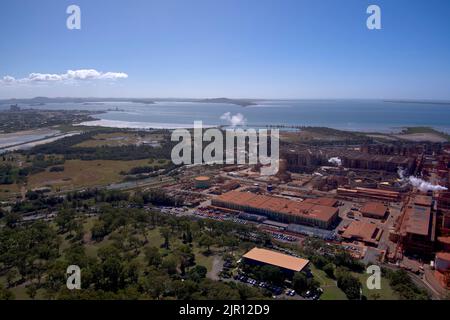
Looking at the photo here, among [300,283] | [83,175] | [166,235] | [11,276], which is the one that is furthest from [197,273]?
[83,175]

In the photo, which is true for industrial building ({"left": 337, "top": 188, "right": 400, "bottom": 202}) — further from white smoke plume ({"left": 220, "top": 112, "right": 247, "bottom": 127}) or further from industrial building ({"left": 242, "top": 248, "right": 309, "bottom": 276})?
white smoke plume ({"left": 220, "top": 112, "right": 247, "bottom": 127})

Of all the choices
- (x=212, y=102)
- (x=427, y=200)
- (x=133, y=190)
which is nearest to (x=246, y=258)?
(x=427, y=200)

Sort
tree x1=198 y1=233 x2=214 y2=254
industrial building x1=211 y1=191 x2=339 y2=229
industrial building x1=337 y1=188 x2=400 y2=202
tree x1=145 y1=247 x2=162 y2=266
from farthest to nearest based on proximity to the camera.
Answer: industrial building x1=337 y1=188 x2=400 y2=202
industrial building x1=211 y1=191 x2=339 y2=229
tree x1=198 y1=233 x2=214 y2=254
tree x1=145 y1=247 x2=162 y2=266

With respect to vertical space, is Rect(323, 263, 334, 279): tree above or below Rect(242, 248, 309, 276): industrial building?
below

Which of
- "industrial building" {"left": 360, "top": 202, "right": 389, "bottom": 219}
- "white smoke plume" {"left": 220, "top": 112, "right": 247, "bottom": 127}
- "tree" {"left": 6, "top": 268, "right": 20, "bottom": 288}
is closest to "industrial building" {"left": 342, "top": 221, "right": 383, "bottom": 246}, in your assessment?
"industrial building" {"left": 360, "top": 202, "right": 389, "bottom": 219}
